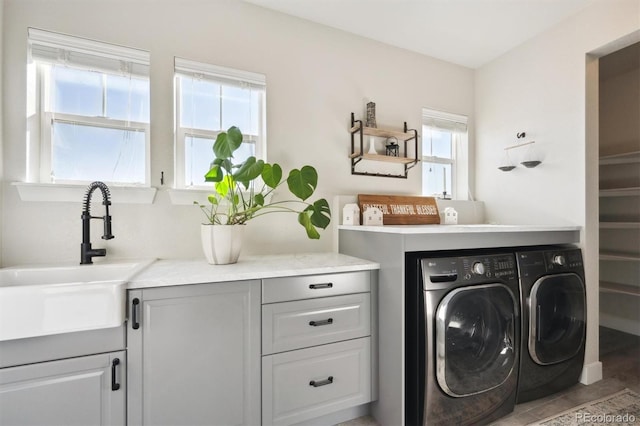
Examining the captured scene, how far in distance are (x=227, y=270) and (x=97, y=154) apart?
1.17 metres

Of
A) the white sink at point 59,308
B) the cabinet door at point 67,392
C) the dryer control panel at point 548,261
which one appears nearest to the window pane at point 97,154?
the white sink at point 59,308

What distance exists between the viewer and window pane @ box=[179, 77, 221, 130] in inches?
77.0

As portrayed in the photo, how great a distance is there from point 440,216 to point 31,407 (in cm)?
280

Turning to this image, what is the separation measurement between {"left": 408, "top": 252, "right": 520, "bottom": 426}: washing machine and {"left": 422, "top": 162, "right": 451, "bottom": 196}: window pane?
1.19 meters

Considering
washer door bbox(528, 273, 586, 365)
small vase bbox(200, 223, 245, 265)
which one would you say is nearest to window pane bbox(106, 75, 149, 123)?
small vase bbox(200, 223, 245, 265)

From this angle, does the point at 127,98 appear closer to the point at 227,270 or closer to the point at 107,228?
the point at 107,228

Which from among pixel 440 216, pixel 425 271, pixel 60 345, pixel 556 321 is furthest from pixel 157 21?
pixel 556 321

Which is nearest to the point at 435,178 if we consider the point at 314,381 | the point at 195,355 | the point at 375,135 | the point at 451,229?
the point at 375,135

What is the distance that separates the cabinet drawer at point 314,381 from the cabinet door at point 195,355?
0.08 meters

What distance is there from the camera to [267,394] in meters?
1.44

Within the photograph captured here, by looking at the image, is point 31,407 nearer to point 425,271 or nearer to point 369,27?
point 425,271

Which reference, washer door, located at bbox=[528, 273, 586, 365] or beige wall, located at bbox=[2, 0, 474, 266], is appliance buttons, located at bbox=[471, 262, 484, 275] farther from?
beige wall, located at bbox=[2, 0, 474, 266]

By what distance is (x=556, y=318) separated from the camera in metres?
1.87

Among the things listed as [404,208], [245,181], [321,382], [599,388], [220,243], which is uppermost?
[245,181]
